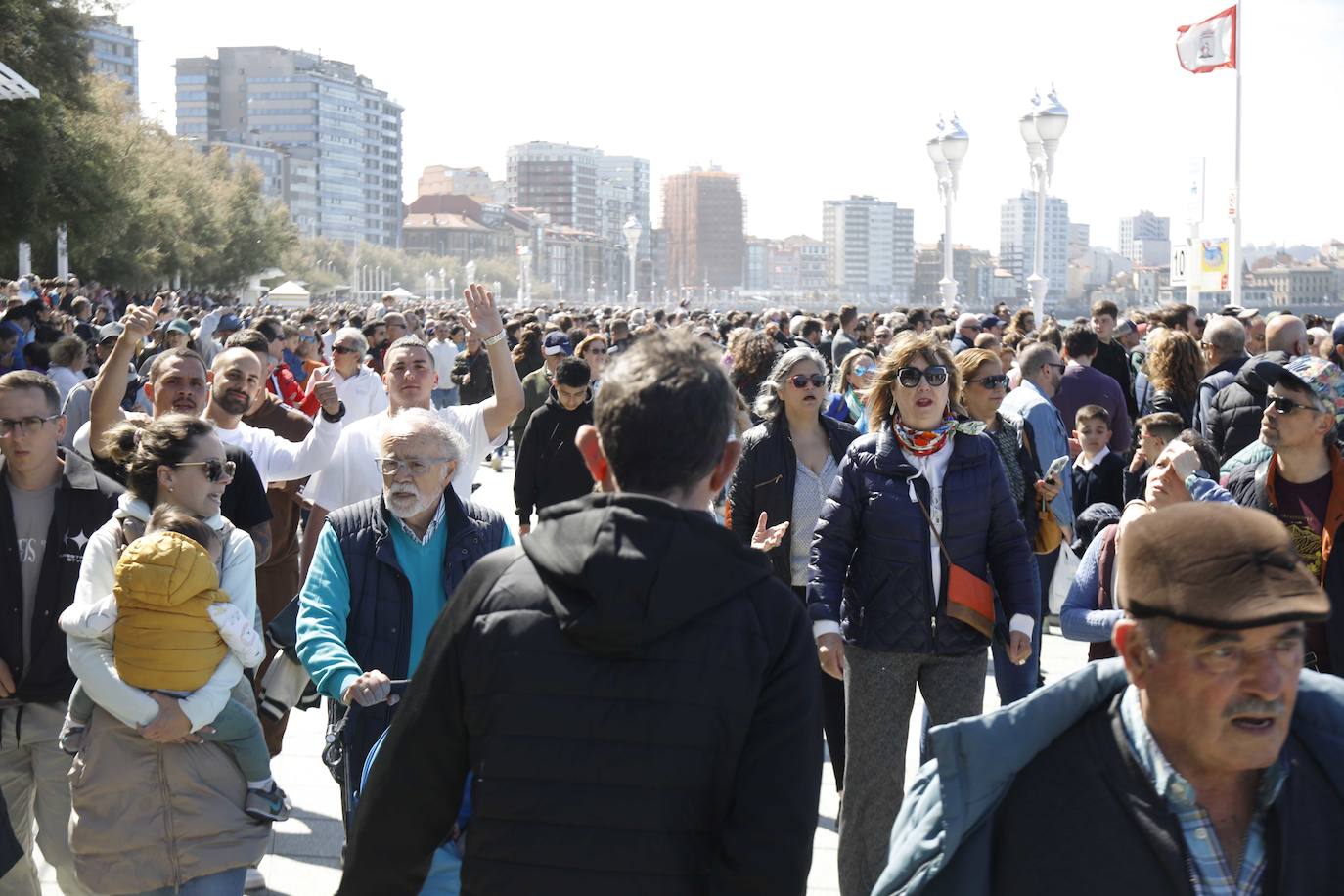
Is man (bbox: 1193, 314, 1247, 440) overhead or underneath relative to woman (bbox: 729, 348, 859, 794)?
overhead

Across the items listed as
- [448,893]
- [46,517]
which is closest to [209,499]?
[46,517]

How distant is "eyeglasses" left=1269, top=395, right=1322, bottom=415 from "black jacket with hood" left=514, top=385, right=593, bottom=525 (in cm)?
397

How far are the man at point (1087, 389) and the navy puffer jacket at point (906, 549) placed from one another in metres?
4.11

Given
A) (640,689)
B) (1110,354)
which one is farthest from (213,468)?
(1110,354)

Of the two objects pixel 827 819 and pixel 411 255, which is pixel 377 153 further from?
pixel 827 819

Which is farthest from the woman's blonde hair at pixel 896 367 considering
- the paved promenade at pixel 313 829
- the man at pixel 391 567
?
the man at pixel 391 567

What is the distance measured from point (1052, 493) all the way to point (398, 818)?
426 centimetres

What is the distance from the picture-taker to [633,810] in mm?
2189

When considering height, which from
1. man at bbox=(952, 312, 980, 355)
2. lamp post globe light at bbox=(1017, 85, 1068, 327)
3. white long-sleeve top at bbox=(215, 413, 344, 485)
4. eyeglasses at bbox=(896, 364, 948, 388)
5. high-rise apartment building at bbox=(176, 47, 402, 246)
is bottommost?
white long-sleeve top at bbox=(215, 413, 344, 485)

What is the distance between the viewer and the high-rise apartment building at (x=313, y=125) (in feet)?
592

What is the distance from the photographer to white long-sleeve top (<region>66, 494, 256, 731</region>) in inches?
144

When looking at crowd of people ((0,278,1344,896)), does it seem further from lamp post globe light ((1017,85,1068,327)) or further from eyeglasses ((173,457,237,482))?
lamp post globe light ((1017,85,1068,327))

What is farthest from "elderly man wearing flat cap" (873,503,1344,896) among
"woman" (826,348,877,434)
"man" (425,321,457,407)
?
"man" (425,321,457,407)

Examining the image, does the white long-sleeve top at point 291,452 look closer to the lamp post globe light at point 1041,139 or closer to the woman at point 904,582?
the woman at point 904,582
